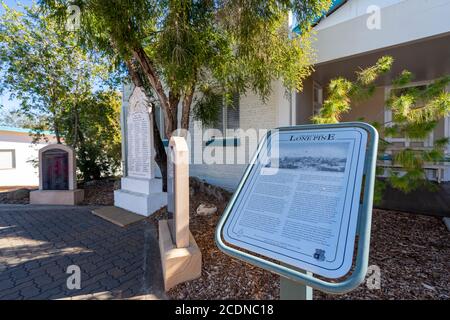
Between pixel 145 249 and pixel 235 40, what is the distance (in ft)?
12.2

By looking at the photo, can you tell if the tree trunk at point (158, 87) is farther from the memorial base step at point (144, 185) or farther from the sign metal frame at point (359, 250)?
the sign metal frame at point (359, 250)

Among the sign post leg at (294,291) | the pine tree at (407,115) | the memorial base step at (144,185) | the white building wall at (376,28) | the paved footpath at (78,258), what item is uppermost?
the white building wall at (376,28)

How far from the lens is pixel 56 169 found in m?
6.95

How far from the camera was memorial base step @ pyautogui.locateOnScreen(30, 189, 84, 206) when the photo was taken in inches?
267

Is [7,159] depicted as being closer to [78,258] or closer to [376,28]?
[78,258]

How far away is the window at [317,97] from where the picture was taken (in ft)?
25.0

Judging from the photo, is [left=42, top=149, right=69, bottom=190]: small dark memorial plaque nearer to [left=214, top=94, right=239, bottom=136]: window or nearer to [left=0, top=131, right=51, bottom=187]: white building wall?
[left=214, top=94, right=239, bottom=136]: window

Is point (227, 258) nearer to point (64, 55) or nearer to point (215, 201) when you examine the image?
point (215, 201)

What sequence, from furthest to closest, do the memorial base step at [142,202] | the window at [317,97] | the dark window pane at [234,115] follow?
the window at [317,97]
the dark window pane at [234,115]
the memorial base step at [142,202]

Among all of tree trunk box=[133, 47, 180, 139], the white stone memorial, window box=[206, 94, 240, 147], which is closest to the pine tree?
tree trunk box=[133, 47, 180, 139]

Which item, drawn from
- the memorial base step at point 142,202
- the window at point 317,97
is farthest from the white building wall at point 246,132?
the memorial base step at point 142,202

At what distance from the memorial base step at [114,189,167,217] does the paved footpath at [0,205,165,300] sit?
432 mm

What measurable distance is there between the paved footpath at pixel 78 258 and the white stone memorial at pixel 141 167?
0.62m

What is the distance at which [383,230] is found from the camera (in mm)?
4043
